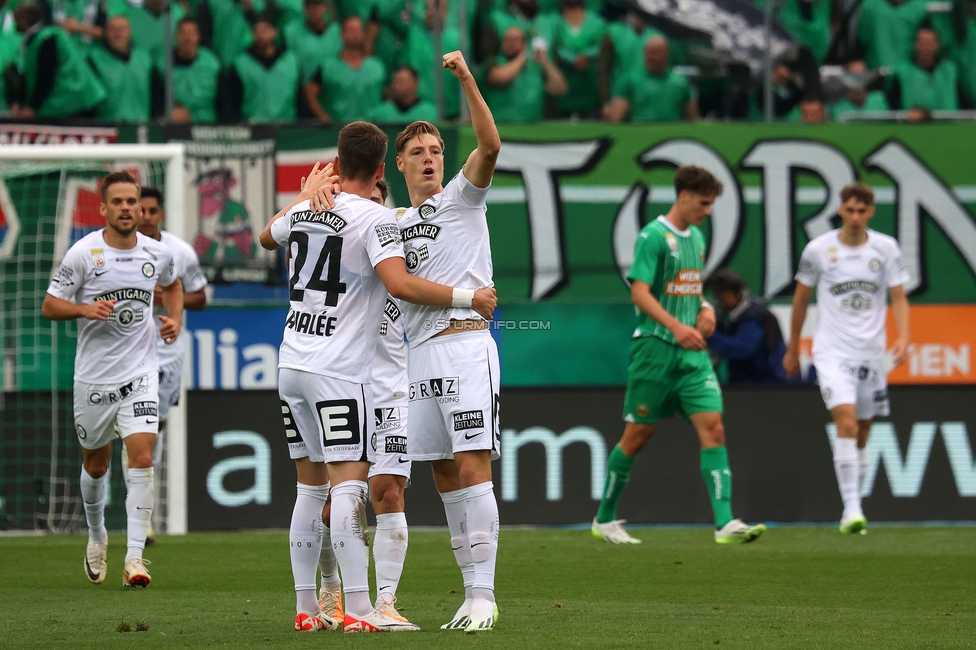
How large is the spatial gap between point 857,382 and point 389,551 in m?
5.82

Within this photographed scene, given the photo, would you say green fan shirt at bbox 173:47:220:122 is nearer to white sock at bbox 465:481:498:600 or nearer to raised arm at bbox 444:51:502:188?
raised arm at bbox 444:51:502:188

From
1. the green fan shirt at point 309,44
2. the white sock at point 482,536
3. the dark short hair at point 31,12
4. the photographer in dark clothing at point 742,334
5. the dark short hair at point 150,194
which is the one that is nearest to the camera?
the white sock at point 482,536

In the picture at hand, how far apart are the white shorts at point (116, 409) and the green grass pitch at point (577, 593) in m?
0.90

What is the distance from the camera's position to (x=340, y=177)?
6.24m

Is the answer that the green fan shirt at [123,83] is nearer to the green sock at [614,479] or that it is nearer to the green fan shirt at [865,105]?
the green sock at [614,479]

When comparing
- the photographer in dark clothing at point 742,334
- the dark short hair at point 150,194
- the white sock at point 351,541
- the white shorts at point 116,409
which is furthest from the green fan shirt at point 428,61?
the white sock at point 351,541

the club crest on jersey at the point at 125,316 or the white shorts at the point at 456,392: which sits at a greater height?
the club crest on jersey at the point at 125,316

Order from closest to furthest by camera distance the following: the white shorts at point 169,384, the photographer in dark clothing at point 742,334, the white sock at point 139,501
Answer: the white sock at point 139,501 → the white shorts at point 169,384 → the photographer in dark clothing at point 742,334

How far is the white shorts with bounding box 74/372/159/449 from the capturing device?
8609mm

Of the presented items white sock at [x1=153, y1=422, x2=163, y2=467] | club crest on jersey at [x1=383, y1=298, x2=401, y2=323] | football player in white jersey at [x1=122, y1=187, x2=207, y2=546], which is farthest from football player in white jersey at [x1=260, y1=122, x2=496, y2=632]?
white sock at [x1=153, y1=422, x2=163, y2=467]

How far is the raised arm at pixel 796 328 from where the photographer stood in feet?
36.0

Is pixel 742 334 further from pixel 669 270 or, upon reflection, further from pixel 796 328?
pixel 669 270

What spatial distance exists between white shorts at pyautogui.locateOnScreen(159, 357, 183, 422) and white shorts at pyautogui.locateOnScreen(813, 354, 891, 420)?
487 centimetres

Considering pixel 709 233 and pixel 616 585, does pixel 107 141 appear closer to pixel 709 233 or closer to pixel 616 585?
pixel 709 233
